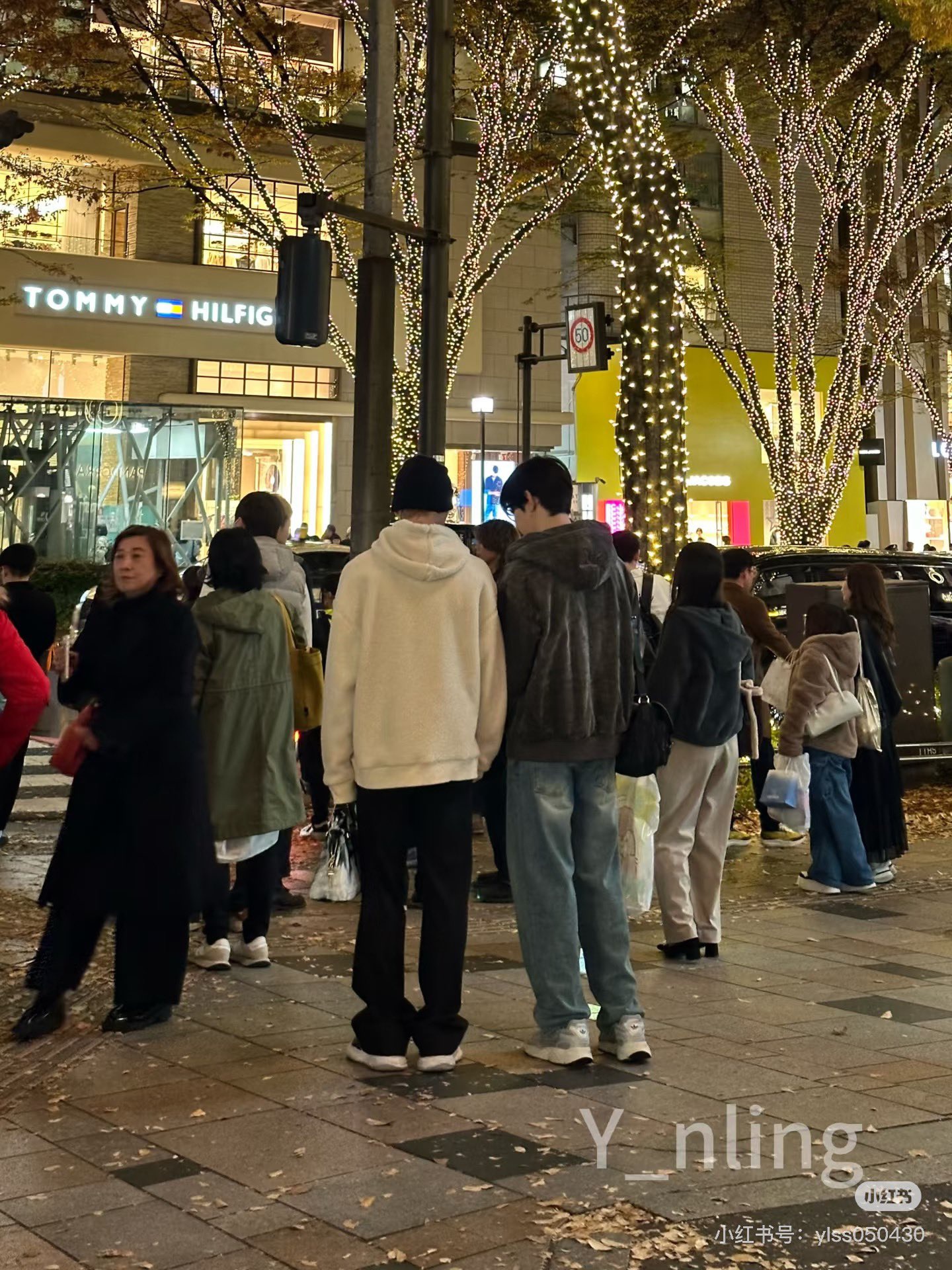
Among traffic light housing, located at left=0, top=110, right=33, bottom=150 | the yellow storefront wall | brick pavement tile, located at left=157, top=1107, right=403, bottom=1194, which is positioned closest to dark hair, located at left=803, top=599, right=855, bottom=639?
brick pavement tile, located at left=157, top=1107, right=403, bottom=1194

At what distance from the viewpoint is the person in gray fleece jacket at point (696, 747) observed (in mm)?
6922

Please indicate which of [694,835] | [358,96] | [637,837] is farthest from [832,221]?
[637,837]

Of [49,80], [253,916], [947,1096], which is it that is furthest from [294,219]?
[947,1096]

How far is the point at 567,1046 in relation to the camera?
17.1 ft

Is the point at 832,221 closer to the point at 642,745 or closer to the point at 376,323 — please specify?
the point at 376,323

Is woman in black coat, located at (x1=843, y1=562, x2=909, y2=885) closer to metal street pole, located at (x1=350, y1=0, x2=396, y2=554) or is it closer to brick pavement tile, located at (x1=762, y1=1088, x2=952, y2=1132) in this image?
metal street pole, located at (x1=350, y1=0, x2=396, y2=554)

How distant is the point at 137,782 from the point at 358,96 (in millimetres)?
18085

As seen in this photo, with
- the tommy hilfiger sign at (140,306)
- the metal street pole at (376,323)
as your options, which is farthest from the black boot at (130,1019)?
the tommy hilfiger sign at (140,306)

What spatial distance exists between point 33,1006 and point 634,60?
10638 mm

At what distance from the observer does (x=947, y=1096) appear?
4.91 m

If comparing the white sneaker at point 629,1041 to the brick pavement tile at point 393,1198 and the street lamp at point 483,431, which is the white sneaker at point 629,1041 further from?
the street lamp at point 483,431

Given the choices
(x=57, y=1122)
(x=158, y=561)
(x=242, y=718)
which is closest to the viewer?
(x=57, y=1122)

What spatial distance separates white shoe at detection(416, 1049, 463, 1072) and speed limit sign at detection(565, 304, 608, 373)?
12057 mm

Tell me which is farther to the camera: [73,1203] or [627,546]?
[627,546]
